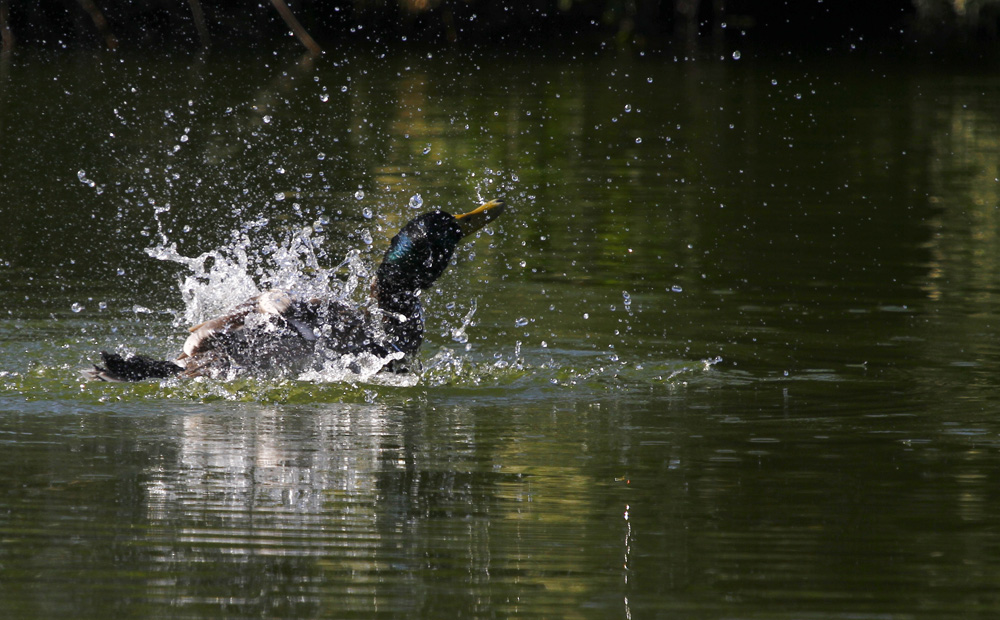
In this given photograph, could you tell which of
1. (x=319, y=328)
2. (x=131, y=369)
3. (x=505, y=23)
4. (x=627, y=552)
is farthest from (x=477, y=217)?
(x=505, y=23)

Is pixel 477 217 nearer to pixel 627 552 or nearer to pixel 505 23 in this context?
pixel 627 552

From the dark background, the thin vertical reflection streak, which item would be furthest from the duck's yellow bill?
the dark background

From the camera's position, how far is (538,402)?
6.47 metres

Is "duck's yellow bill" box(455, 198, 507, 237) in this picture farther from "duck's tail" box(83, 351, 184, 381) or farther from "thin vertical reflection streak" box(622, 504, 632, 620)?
"thin vertical reflection streak" box(622, 504, 632, 620)

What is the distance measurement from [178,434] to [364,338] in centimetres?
116

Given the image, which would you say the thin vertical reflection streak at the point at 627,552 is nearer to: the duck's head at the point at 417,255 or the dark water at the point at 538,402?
the dark water at the point at 538,402

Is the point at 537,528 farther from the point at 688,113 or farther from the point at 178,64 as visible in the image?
the point at 178,64

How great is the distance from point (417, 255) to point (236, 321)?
89cm

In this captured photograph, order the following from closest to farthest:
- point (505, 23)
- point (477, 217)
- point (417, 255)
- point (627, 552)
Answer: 1. point (627, 552)
2. point (417, 255)
3. point (477, 217)
4. point (505, 23)

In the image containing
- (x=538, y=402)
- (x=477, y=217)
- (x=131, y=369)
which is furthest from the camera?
(x=477, y=217)

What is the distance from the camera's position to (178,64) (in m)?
24.9

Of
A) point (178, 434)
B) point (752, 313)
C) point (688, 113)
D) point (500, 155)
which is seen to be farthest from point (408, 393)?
point (688, 113)

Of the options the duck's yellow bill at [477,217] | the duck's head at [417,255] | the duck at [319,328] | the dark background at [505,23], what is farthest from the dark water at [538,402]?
the dark background at [505,23]

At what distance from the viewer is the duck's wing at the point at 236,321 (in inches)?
254
